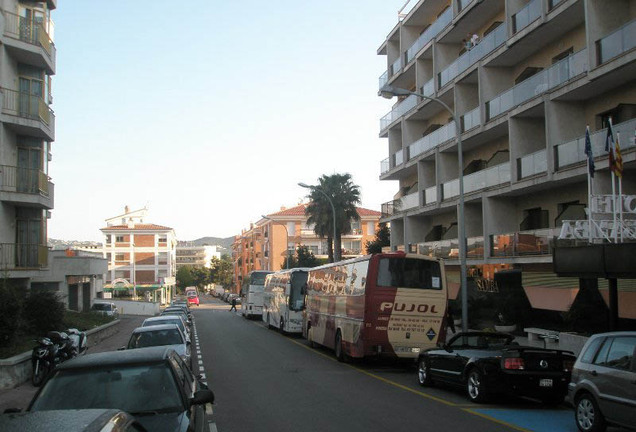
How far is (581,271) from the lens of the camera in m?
16.2

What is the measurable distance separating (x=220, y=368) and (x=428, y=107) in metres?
22.9

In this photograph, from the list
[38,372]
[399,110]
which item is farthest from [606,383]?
[399,110]

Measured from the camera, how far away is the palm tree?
53.8 metres

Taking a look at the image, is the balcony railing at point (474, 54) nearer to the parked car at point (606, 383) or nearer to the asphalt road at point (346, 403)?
the asphalt road at point (346, 403)

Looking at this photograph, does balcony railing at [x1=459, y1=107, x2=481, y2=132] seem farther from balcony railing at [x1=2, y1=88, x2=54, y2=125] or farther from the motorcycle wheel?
the motorcycle wheel

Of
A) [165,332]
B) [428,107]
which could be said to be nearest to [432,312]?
[165,332]

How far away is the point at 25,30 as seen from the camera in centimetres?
2652

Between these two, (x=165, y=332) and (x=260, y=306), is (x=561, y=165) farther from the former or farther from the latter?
(x=260, y=306)

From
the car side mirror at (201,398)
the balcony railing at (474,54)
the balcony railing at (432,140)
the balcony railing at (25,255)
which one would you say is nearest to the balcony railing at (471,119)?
the balcony railing at (432,140)

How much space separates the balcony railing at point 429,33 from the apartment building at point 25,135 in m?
19.5

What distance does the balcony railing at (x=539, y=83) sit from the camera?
22.8 meters

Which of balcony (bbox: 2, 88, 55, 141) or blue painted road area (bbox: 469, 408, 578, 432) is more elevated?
balcony (bbox: 2, 88, 55, 141)

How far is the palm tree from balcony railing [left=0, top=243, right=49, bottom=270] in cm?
2904

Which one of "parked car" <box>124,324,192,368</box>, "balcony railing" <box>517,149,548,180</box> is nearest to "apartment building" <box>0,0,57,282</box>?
"parked car" <box>124,324,192,368</box>
